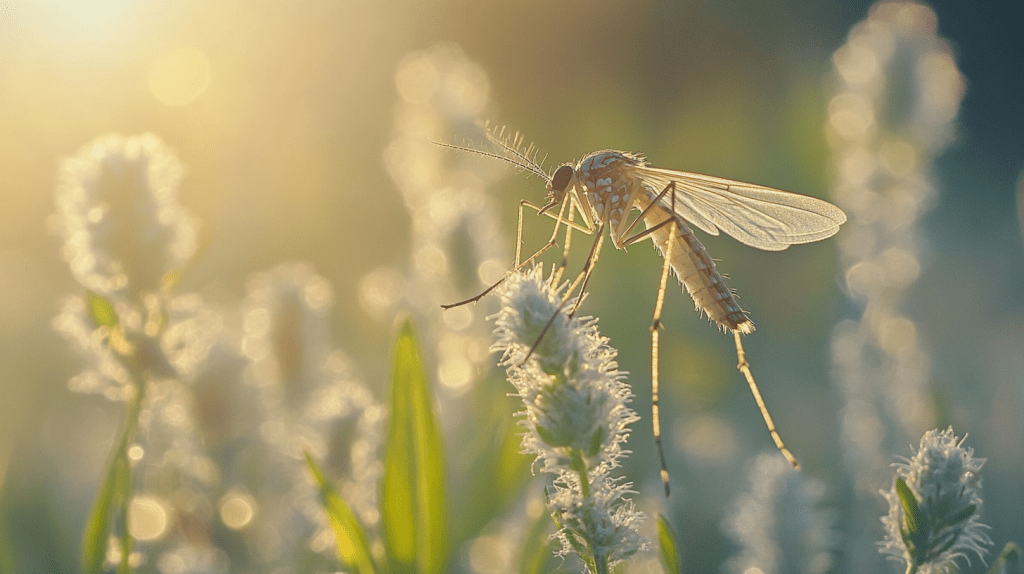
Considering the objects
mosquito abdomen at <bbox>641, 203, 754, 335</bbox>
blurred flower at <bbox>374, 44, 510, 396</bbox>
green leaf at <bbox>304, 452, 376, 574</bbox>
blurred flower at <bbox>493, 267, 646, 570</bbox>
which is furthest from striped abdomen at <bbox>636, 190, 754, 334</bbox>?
green leaf at <bbox>304, 452, 376, 574</bbox>

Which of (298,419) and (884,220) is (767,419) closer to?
(298,419)

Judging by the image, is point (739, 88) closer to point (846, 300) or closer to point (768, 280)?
point (768, 280)

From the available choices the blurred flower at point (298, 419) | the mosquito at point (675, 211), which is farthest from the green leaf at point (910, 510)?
the mosquito at point (675, 211)

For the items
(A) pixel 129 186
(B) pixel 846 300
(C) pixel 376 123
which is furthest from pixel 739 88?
A: (A) pixel 129 186

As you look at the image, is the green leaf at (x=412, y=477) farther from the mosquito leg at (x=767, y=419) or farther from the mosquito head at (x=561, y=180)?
the mosquito head at (x=561, y=180)

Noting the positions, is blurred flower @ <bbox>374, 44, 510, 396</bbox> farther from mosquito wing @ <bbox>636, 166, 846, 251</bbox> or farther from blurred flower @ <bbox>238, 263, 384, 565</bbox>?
mosquito wing @ <bbox>636, 166, 846, 251</bbox>

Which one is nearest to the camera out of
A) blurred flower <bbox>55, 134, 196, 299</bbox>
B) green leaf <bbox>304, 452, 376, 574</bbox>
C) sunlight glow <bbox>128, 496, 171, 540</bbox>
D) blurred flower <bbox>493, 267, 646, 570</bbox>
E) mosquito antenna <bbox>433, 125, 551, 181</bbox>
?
blurred flower <bbox>493, 267, 646, 570</bbox>

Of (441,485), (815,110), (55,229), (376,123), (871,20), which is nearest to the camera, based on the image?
(441,485)
